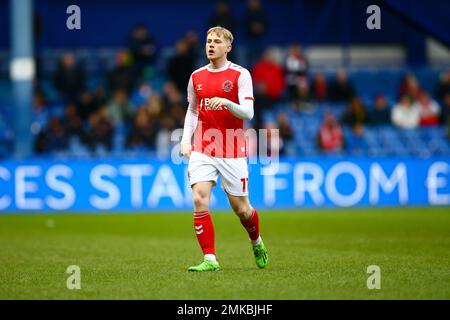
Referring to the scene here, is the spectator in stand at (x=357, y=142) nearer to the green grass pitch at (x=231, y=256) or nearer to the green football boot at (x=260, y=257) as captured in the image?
the green grass pitch at (x=231, y=256)

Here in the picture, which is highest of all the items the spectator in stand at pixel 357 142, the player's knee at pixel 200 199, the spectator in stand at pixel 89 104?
the spectator in stand at pixel 89 104

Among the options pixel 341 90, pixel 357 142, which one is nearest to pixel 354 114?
pixel 357 142

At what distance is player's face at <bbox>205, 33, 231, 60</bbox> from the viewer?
9953mm

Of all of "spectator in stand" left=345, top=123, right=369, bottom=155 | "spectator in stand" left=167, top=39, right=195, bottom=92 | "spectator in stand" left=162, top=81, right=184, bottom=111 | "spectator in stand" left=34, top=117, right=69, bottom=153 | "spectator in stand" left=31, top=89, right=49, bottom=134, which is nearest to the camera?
"spectator in stand" left=34, top=117, right=69, bottom=153

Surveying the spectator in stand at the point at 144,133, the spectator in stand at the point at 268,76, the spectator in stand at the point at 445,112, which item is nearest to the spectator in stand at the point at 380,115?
the spectator in stand at the point at 445,112

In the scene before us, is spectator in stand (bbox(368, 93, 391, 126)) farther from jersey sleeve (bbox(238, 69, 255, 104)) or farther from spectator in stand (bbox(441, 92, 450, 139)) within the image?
jersey sleeve (bbox(238, 69, 255, 104))

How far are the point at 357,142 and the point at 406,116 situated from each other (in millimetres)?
1408

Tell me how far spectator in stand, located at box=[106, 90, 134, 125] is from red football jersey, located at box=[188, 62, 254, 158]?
13.7 m

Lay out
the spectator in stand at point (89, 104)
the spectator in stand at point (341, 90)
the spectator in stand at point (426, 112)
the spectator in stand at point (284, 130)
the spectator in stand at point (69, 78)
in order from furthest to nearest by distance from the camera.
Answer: the spectator in stand at point (341, 90) → the spectator in stand at point (426, 112) → the spectator in stand at point (69, 78) → the spectator in stand at point (89, 104) → the spectator in stand at point (284, 130)

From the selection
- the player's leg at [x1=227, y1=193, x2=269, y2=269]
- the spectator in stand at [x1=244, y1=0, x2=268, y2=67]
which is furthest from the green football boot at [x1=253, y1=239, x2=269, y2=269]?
the spectator in stand at [x1=244, y1=0, x2=268, y2=67]

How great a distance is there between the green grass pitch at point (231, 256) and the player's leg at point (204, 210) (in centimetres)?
22

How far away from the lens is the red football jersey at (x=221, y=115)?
10.1m

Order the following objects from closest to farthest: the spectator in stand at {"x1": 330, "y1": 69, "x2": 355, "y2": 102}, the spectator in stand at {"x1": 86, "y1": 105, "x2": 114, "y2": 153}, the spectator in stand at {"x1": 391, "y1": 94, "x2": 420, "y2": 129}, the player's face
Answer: the player's face, the spectator in stand at {"x1": 86, "y1": 105, "x2": 114, "y2": 153}, the spectator in stand at {"x1": 391, "y1": 94, "x2": 420, "y2": 129}, the spectator in stand at {"x1": 330, "y1": 69, "x2": 355, "y2": 102}
